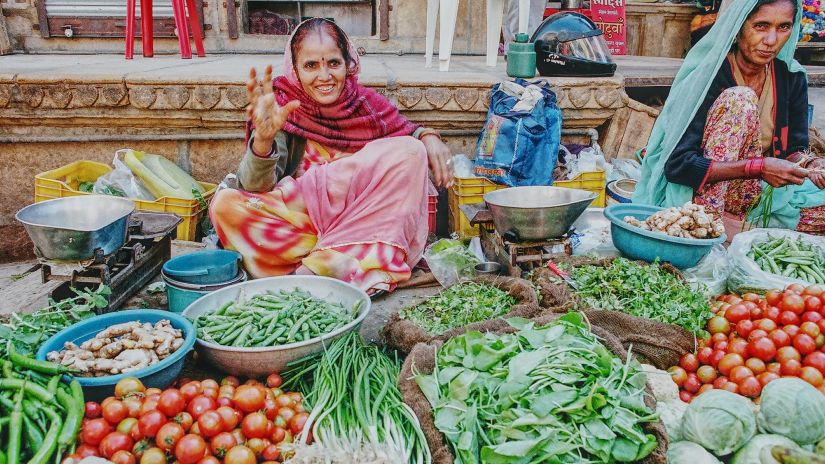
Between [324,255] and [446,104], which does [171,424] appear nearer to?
[324,255]

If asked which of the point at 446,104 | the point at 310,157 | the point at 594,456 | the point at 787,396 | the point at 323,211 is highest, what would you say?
the point at 446,104

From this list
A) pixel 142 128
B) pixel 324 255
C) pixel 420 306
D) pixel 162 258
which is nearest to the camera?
pixel 420 306

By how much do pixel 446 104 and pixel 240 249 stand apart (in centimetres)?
204

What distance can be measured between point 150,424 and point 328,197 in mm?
1682

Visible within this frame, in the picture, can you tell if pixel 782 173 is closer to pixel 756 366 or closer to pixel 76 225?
pixel 756 366

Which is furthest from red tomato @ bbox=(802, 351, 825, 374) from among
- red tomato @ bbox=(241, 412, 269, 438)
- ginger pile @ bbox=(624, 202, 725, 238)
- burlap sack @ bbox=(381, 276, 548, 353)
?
red tomato @ bbox=(241, 412, 269, 438)

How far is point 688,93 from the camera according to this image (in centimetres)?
355

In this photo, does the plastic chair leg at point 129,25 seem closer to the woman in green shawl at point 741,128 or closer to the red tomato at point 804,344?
the woman in green shawl at point 741,128

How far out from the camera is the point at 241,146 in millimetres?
4602

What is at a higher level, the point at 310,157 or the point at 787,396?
the point at 310,157

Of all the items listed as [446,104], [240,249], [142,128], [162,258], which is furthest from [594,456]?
[142,128]

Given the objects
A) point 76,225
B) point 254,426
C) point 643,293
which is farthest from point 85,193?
point 643,293

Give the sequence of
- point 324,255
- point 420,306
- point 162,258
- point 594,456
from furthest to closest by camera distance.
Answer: point 162,258 → point 324,255 → point 420,306 → point 594,456

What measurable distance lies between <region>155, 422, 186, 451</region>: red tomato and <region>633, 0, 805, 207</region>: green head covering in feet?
10.1
